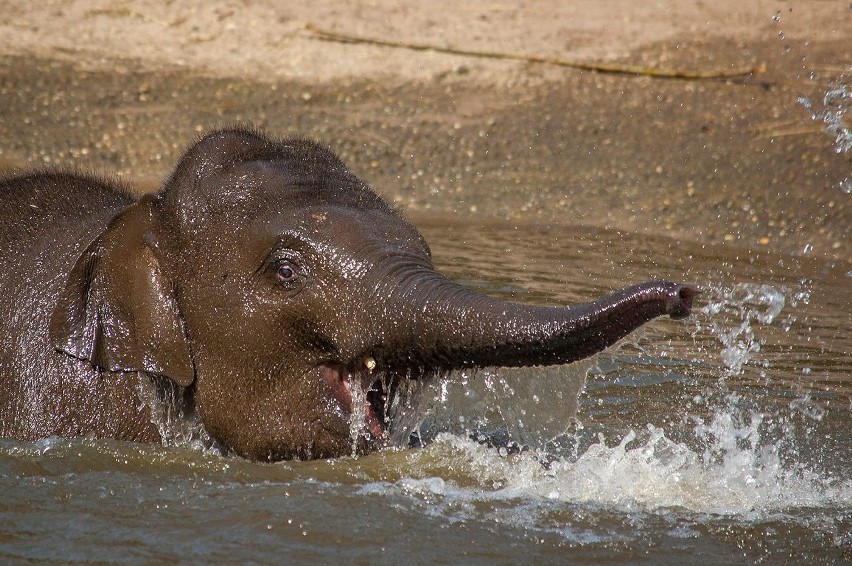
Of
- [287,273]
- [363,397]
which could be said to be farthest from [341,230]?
[363,397]

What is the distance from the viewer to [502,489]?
5.51 m

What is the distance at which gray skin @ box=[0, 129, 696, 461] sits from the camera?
4887 millimetres

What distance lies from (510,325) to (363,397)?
0.81 metres

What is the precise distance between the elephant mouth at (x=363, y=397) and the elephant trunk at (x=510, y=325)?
19 cm

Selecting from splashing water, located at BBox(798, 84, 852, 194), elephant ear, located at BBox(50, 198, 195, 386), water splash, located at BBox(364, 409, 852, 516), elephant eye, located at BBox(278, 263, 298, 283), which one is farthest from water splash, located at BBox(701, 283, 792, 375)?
elephant ear, located at BBox(50, 198, 195, 386)

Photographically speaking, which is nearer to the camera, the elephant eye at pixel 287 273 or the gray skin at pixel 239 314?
the gray skin at pixel 239 314

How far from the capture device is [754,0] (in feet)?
43.4

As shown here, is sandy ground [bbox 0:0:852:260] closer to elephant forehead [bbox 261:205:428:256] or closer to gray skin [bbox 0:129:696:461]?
gray skin [bbox 0:129:696:461]

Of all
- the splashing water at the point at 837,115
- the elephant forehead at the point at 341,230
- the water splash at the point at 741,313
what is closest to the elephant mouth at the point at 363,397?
the elephant forehead at the point at 341,230

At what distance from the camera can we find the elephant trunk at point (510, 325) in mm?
4246

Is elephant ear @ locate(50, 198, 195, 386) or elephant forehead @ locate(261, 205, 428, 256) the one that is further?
elephant ear @ locate(50, 198, 195, 386)

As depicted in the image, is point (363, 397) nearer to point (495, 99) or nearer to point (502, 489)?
point (502, 489)

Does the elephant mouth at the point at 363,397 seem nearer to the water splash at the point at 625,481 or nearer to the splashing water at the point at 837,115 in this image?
the water splash at the point at 625,481

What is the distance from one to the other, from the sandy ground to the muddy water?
4.21 m
